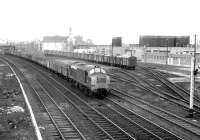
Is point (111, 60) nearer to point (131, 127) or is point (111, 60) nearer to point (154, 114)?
point (154, 114)

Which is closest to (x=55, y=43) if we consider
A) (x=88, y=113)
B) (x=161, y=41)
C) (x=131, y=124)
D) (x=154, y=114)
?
(x=161, y=41)

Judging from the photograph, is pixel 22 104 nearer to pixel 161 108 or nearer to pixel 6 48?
Result: pixel 161 108

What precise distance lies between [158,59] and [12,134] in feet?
228

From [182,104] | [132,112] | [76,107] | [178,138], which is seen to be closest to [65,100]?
[76,107]

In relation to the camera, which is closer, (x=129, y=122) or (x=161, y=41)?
(x=129, y=122)

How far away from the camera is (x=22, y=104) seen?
82.8ft

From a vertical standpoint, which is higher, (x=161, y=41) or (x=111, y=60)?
(x=161, y=41)

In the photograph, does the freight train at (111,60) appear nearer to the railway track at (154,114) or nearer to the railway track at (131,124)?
the railway track at (154,114)

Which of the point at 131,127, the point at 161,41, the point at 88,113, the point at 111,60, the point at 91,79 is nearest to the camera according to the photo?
the point at 131,127

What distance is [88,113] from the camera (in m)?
22.6

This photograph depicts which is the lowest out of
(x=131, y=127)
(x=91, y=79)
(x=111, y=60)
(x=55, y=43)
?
(x=131, y=127)

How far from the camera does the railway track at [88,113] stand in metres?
17.3

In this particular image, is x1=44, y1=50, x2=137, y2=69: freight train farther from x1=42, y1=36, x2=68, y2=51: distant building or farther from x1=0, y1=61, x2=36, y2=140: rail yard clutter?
x1=42, y1=36, x2=68, y2=51: distant building

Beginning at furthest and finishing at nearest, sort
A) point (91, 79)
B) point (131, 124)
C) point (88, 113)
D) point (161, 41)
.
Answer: point (161, 41), point (91, 79), point (88, 113), point (131, 124)
